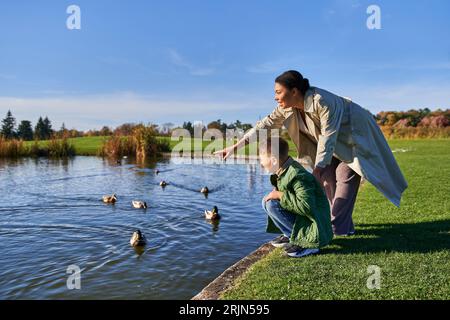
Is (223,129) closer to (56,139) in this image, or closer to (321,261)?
(56,139)

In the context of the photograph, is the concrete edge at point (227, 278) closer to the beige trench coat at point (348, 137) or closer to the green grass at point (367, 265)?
the green grass at point (367, 265)

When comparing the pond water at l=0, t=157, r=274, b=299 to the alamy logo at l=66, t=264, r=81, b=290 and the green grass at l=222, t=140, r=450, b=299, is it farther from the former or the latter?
the green grass at l=222, t=140, r=450, b=299

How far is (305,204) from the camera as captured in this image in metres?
4.76

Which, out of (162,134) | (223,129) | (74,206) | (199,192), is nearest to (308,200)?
(74,206)

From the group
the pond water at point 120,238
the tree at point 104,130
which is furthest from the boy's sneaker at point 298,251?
the tree at point 104,130

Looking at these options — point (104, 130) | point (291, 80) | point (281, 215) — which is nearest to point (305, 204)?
point (281, 215)

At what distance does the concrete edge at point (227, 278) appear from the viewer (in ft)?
14.5

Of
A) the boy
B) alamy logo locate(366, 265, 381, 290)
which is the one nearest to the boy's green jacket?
the boy

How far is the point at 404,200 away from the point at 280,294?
20.1ft

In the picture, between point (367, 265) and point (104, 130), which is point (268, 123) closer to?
point (367, 265)

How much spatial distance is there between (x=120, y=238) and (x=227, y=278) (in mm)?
4018

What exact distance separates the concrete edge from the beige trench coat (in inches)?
63.2

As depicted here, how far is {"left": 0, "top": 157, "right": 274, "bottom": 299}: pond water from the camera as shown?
573cm
